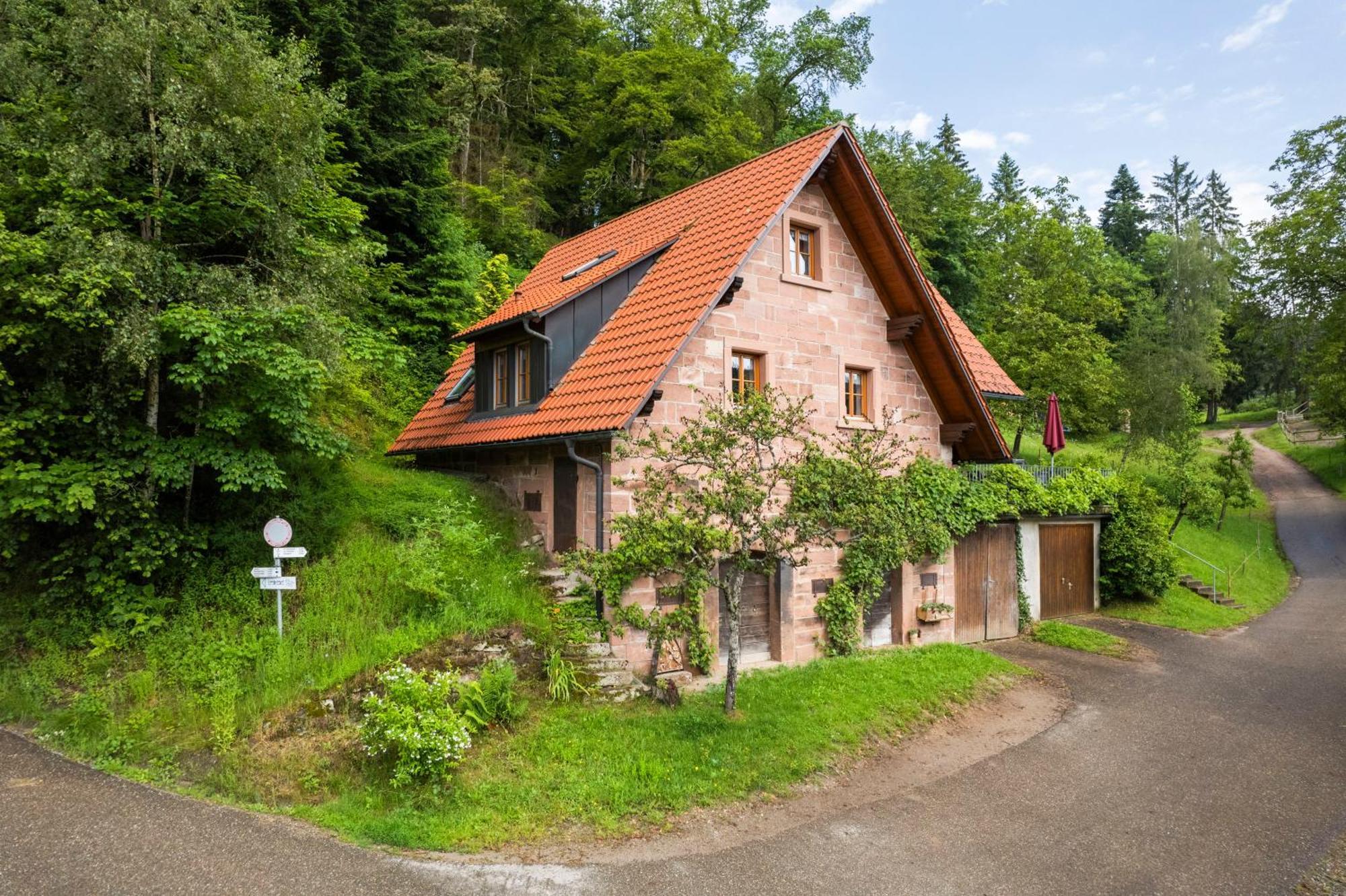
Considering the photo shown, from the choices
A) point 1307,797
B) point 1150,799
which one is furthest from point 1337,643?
point 1150,799

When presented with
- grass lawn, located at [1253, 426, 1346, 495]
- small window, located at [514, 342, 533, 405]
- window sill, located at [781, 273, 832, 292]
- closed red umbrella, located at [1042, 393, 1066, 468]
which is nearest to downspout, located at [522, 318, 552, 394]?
small window, located at [514, 342, 533, 405]

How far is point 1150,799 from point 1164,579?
12864mm

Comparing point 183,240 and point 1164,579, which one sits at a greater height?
point 183,240

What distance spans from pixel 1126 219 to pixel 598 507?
62.4 m

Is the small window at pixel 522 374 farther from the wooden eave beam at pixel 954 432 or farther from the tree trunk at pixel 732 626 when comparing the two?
the wooden eave beam at pixel 954 432

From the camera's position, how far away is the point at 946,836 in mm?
7816

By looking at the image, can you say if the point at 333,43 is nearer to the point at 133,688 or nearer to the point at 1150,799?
the point at 133,688

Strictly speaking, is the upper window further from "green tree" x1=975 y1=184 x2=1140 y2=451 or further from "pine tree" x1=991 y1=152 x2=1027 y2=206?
"pine tree" x1=991 y1=152 x2=1027 y2=206

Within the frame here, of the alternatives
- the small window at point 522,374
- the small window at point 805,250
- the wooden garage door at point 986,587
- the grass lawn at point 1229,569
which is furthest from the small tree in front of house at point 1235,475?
the small window at point 522,374

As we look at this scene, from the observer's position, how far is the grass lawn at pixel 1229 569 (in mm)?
19000

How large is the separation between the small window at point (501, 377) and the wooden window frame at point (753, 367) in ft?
15.6

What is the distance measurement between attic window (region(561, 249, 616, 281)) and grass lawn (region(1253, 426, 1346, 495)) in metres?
39.4

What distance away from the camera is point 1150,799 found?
8789 mm

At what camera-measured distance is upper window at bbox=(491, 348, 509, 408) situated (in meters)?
14.4
